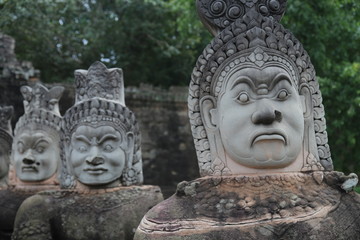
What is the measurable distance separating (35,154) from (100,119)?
4.51 feet

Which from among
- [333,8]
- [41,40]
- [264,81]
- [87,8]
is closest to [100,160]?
[264,81]

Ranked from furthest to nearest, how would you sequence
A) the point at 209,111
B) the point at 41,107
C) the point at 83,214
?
the point at 41,107, the point at 83,214, the point at 209,111

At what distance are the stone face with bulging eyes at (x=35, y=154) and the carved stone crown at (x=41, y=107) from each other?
0.11 metres

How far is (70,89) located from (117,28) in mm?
3586

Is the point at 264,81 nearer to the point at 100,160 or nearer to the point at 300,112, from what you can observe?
the point at 300,112

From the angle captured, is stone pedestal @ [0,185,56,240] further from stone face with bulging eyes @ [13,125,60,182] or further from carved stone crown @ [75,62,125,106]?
carved stone crown @ [75,62,125,106]

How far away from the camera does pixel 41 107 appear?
581cm

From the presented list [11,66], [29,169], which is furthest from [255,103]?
[11,66]

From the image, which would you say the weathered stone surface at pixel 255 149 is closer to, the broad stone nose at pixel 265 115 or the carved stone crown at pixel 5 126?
the broad stone nose at pixel 265 115

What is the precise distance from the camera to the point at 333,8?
8.57 meters

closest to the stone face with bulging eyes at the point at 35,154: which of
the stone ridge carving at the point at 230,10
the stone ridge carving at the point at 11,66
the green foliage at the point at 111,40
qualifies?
the stone ridge carving at the point at 230,10

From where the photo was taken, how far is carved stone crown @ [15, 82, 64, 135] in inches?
225

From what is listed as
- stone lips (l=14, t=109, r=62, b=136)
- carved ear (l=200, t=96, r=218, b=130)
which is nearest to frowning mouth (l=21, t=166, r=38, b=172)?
stone lips (l=14, t=109, r=62, b=136)

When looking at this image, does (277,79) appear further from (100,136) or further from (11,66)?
(11,66)
